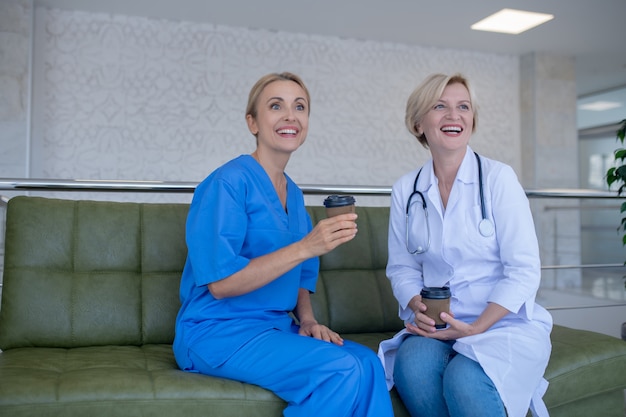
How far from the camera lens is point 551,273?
7.52m

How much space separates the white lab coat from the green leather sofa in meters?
0.16

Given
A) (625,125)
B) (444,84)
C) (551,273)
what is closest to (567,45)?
(551,273)

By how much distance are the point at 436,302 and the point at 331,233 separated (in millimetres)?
333

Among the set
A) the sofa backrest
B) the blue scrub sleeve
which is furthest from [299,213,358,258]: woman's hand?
the sofa backrest

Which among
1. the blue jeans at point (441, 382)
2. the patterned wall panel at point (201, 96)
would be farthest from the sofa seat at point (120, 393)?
the patterned wall panel at point (201, 96)

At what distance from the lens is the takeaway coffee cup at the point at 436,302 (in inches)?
60.1

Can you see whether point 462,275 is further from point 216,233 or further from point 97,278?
point 97,278

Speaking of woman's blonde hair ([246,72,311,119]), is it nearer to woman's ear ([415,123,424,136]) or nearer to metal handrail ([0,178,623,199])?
woman's ear ([415,123,424,136])

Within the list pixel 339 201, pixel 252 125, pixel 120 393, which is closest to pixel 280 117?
pixel 252 125

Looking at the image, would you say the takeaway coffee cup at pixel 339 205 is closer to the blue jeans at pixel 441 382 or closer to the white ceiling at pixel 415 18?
the blue jeans at pixel 441 382

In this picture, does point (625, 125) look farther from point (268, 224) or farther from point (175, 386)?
point (175, 386)

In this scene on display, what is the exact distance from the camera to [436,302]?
154 centimetres

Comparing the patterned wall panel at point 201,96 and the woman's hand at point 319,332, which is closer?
the woman's hand at point 319,332

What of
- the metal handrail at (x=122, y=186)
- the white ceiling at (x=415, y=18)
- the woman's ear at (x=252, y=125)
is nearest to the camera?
the woman's ear at (x=252, y=125)
